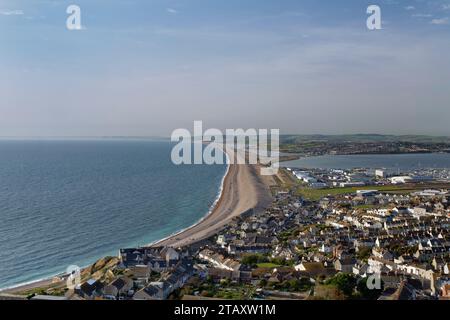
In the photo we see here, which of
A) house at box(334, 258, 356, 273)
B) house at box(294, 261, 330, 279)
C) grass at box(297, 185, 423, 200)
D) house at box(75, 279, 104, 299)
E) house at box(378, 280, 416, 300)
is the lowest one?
grass at box(297, 185, 423, 200)

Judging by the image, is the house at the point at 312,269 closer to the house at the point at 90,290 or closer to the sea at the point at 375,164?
the house at the point at 90,290

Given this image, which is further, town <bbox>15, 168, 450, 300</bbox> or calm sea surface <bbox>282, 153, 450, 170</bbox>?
calm sea surface <bbox>282, 153, 450, 170</bbox>

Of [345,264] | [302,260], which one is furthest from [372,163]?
[345,264]

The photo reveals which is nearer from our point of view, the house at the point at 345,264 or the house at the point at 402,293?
the house at the point at 402,293

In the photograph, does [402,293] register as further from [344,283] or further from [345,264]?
[345,264]

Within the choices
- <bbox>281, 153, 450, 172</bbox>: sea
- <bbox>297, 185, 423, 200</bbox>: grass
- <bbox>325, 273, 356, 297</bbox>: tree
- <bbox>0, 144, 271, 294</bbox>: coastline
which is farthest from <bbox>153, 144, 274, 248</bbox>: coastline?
<bbox>281, 153, 450, 172</bbox>: sea

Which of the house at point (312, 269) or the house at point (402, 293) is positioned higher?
the house at point (402, 293)

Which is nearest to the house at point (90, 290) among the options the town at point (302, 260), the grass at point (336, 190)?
the town at point (302, 260)

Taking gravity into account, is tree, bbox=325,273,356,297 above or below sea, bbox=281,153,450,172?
above

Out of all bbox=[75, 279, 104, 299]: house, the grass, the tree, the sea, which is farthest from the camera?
the sea

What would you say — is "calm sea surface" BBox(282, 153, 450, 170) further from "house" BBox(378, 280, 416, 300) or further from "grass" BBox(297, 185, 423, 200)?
"house" BBox(378, 280, 416, 300)
